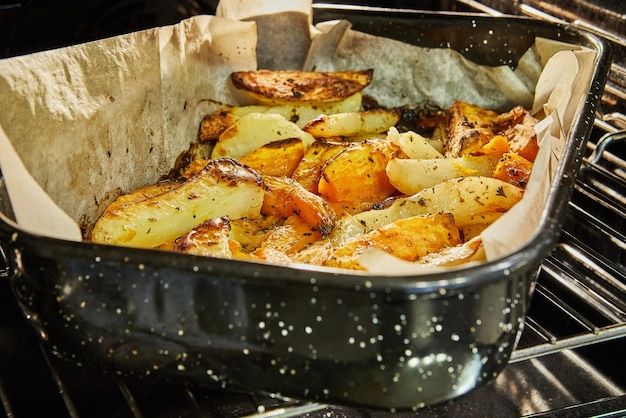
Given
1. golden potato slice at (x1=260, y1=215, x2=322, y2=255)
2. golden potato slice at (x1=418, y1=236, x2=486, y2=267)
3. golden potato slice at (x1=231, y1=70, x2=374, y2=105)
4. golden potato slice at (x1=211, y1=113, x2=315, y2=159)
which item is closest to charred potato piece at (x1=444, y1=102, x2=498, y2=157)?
golden potato slice at (x1=231, y1=70, x2=374, y2=105)

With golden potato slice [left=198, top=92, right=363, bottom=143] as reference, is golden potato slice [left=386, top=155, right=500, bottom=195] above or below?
above

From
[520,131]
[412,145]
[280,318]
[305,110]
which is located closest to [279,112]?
[305,110]

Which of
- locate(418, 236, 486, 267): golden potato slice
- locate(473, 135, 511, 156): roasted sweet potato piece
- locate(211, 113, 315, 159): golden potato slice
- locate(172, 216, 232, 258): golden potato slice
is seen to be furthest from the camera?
locate(211, 113, 315, 159): golden potato slice

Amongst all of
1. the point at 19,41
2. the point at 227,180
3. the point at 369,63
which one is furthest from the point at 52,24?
the point at 227,180

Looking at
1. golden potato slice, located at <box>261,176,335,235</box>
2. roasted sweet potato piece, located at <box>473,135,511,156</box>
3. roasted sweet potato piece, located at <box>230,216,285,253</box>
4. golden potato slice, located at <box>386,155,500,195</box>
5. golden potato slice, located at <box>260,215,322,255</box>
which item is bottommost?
roasted sweet potato piece, located at <box>230,216,285,253</box>

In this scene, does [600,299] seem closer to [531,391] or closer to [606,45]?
[531,391]

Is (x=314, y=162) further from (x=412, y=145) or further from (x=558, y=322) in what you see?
(x=558, y=322)

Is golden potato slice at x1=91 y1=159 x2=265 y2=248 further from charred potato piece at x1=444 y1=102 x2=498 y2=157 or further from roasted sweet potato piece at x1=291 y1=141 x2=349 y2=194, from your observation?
charred potato piece at x1=444 y1=102 x2=498 y2=157

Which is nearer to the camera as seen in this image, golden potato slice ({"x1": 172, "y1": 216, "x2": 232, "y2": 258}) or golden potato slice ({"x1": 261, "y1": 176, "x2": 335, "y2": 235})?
golden potato slice ({"x1": 172, "y1": 216, "x2": 232, "y2": 258})

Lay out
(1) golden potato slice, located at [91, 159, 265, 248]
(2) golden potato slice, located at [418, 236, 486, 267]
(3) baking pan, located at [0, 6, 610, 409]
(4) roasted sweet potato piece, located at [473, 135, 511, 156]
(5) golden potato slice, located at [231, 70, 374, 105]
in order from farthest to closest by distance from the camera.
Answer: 1. (5) golden potato slice, located at [231, 70, 374, 105]
2. (4) roasted sweet potato piece, located at [473, 135, 511, 156]
3. (1) golden potato slice, located at [91, 159, 265, 248]
4. (2) golden potato slice, located at [418, 236, 486, 267]
5. (3) baking pan, located at [0, 6, 610, 409]
